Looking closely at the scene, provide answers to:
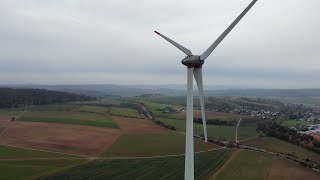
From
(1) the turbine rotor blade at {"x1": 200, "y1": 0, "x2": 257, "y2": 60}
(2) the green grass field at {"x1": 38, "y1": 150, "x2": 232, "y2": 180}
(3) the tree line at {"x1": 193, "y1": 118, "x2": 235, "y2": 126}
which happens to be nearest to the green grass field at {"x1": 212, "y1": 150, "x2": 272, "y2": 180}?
(2) the green grass field at {"x1": 38, "y1": 150, "x2": 232, "y2": 180}

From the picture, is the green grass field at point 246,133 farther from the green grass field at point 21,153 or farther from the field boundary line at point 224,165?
the green grass field at point 21,153

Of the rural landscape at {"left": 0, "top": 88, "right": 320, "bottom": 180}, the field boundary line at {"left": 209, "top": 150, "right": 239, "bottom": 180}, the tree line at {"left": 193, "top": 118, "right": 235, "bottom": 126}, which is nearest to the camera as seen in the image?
the field boundary line at {"left": 209, "top": 150, "right": 239, "bottom": 180}

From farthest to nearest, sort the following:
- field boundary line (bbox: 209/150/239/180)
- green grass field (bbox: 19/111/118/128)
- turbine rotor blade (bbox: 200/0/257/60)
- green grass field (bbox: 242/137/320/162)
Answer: green grass field (bbox: 19/111/118/128)
green grass field (bbox: 242/137/320/162)
field boundary line (bbox: 209/150/239/180)
turbine rotor blade (bbox: 200/0/257/60)

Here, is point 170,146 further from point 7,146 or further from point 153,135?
point 7,146

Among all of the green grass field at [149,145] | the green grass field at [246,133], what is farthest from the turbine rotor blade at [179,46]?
the green grass field at [246,133]

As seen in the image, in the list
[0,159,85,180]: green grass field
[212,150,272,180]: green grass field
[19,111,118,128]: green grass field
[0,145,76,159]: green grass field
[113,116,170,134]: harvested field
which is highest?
[19,111,118,128]: green grass field

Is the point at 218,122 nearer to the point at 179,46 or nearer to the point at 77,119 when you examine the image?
the point at 77,119

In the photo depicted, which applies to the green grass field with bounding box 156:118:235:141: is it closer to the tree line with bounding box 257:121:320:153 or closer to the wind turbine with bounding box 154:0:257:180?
the tree line with bounding box 257:121:320:153
